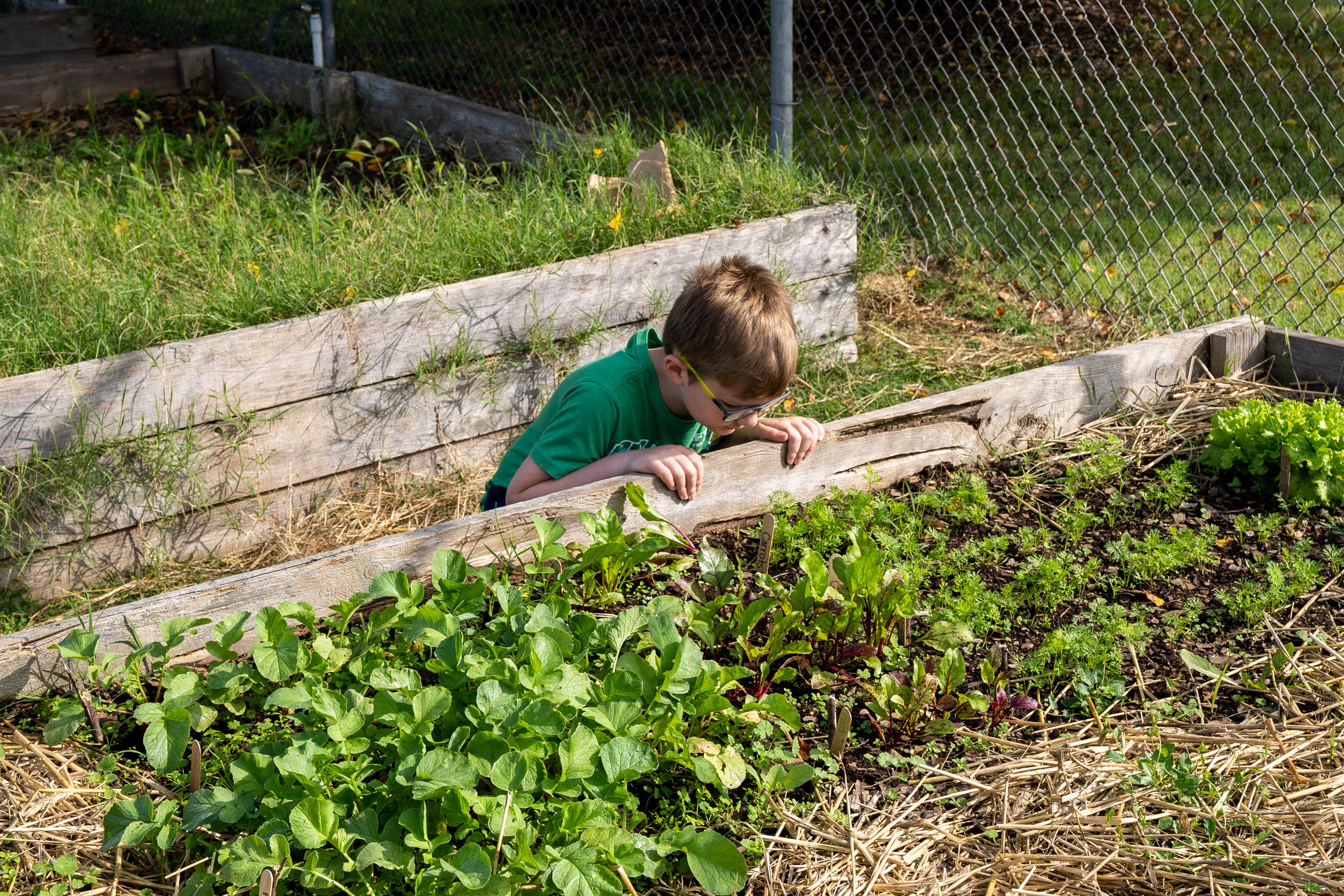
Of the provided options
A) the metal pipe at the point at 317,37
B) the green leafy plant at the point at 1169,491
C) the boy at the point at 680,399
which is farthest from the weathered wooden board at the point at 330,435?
the metal pipe at the point at 317,37

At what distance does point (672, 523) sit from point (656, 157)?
2.04 meters

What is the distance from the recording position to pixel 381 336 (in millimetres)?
3295

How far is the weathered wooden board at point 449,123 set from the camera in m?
5.34

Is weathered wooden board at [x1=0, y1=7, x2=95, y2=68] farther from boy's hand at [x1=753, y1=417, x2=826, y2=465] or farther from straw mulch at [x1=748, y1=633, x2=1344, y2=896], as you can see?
straw mulch at [x1=748, y1=633, x2=1344, y2=896]

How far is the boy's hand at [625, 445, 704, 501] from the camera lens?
2639 mm

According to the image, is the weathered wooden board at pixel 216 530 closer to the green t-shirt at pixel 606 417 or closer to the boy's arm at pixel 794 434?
the green t-shirt at pixel 606 417

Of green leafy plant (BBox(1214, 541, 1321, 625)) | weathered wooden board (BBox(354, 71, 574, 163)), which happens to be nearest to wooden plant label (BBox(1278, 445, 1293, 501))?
green leafy plant (BBox(1214, 541, 1321, 625))

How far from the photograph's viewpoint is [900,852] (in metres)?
1.84

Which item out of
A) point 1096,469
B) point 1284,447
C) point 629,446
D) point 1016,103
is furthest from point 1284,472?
point 1016,103

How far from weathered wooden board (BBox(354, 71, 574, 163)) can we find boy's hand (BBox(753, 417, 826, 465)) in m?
2.50

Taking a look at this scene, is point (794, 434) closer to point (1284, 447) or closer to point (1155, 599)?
point (1155, 599)

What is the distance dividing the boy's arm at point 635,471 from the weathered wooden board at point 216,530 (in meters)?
0.65

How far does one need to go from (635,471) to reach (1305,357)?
2.36 m

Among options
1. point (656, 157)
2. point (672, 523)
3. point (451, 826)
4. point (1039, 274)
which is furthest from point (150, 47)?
point (451, 826)
